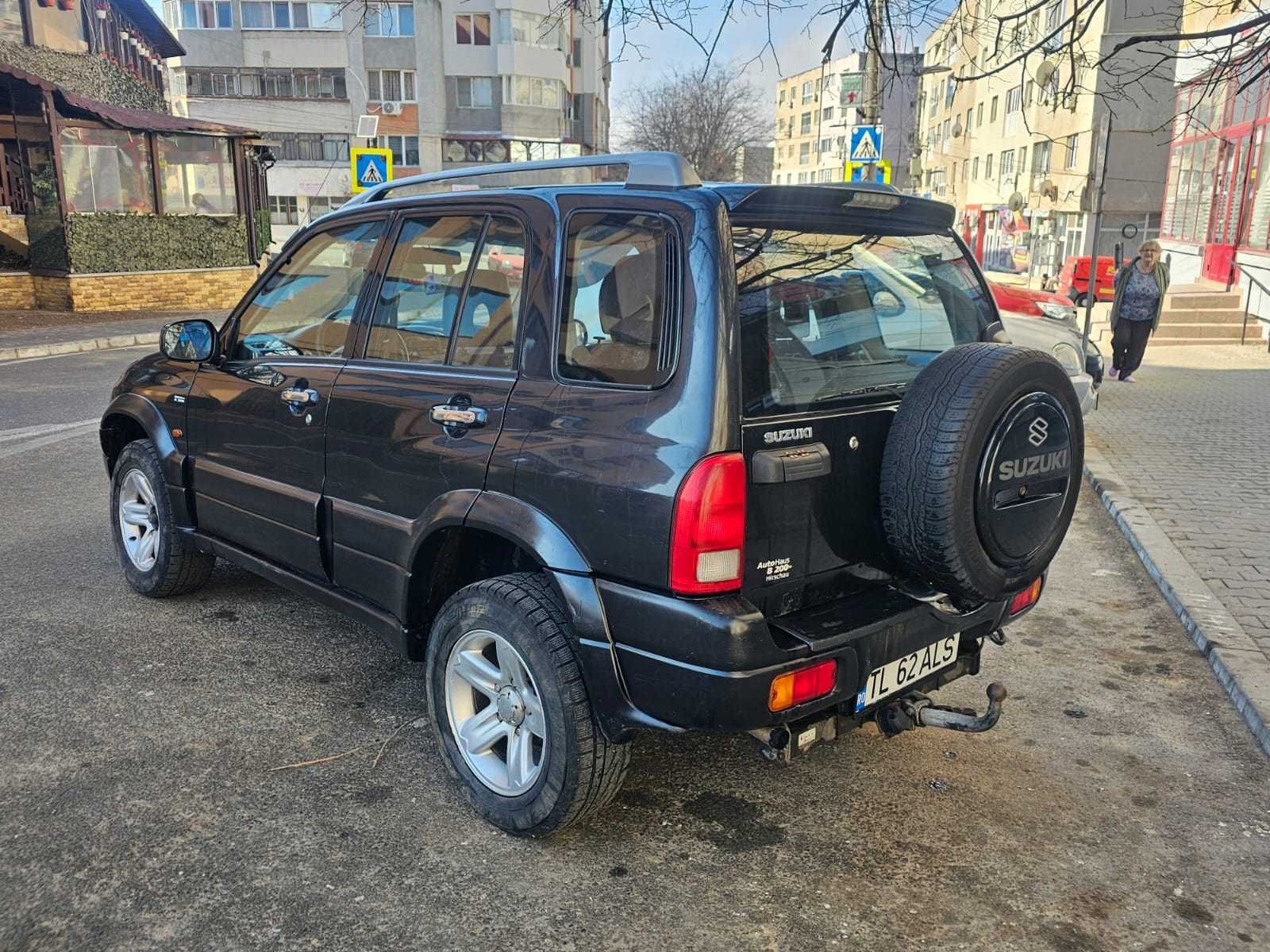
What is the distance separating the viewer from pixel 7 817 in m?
3.18

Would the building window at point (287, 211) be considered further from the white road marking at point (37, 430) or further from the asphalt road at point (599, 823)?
the asphalt road at point (599, 823)

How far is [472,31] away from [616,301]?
188 ft

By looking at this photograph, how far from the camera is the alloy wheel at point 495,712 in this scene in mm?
3109

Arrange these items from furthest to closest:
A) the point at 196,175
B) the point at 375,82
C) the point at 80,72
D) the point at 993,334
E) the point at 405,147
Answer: the point at 405,147, the point at 375,82, the point at 80,72, the point at 196,175, the point at 993,334

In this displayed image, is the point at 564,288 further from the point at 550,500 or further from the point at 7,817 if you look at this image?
the point at 7,817

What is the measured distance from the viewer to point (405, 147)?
55906 millimetres

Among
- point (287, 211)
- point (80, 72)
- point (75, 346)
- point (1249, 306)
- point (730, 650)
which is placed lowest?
point (75, 346)

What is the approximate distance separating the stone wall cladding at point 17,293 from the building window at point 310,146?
39.9m

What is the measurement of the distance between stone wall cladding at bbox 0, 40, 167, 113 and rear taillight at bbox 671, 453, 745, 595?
2204cm

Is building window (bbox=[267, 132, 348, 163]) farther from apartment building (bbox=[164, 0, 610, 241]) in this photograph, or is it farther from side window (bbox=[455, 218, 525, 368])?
side window (bbox=[455, 218, 525, 368])

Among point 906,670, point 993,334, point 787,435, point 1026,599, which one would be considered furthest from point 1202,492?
point 787,435

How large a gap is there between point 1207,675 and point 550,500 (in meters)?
3.25

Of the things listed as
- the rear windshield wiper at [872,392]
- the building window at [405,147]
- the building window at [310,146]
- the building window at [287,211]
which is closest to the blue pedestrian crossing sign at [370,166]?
the rear windshield wiper at [872,392]

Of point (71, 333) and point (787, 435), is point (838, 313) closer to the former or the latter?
point (787, 435)
